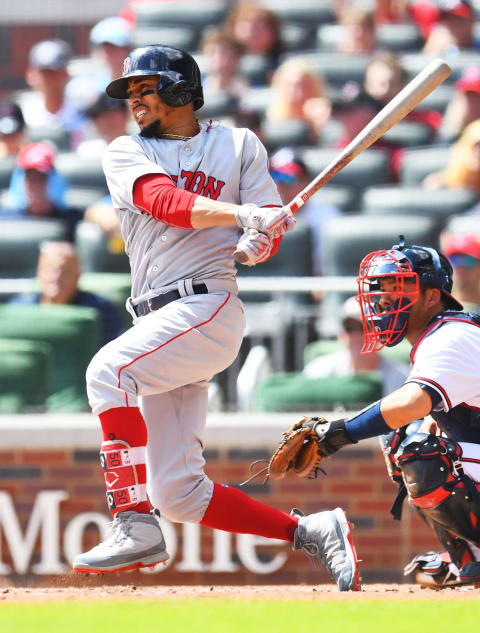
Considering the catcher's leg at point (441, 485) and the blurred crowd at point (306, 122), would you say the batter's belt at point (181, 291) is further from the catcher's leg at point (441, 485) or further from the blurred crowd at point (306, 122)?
the blurred crowd at point (306, 122)

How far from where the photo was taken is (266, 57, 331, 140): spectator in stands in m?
8.91

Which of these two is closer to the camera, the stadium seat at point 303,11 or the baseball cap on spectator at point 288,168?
the baseball cap on spectator at point 288,168

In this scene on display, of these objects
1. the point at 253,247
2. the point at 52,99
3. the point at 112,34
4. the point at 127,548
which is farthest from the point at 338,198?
the point at 127,548

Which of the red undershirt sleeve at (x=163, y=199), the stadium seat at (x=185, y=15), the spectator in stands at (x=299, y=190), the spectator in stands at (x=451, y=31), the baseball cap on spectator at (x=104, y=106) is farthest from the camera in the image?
the stadium seat at (x=185, y=15)

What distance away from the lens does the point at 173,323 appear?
3.88m

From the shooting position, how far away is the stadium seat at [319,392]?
19.6 ft

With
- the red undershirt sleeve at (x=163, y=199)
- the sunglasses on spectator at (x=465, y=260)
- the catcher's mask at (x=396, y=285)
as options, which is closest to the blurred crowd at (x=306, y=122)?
the sunglasses on spectator at (x=465, y=260)

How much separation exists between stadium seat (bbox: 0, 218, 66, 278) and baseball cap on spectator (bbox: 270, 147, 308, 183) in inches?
51.6

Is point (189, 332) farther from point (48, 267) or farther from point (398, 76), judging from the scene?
point (398, 76)

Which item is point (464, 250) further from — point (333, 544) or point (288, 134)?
point (288, 134)

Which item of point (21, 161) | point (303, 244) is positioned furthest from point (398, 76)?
point (21, 161)

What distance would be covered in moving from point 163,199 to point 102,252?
315 centimetres

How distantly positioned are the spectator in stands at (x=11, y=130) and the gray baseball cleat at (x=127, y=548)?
5327 mm

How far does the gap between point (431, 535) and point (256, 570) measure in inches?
34.4
